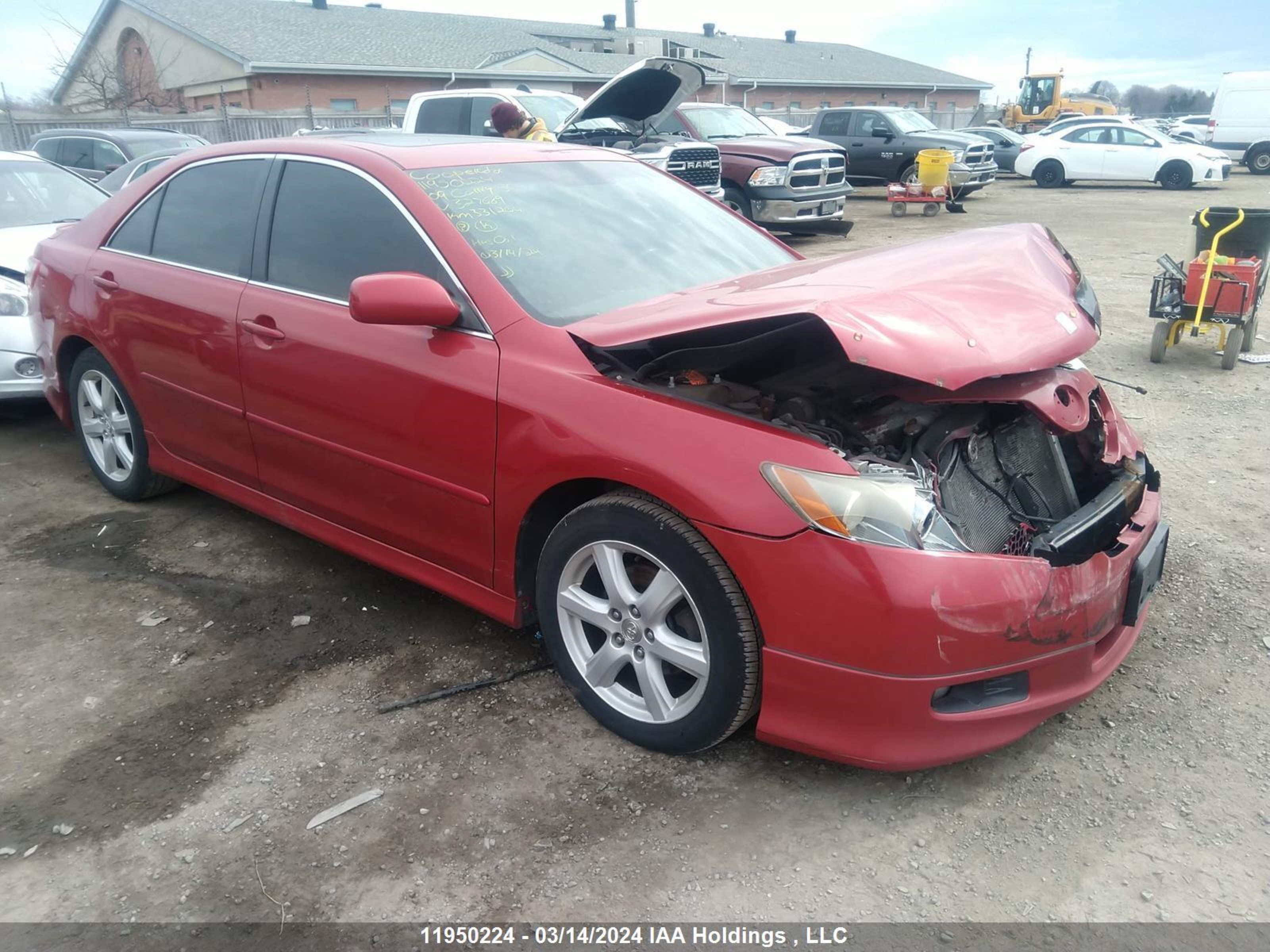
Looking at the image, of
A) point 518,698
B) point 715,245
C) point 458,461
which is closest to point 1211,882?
point 518,698

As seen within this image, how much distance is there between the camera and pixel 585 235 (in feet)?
10.9

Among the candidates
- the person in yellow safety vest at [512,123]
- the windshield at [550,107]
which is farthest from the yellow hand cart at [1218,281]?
the windshield at [550,107]

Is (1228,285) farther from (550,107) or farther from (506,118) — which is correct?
(550,107)

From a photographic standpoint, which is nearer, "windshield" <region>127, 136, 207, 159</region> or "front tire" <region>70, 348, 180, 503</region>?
"front tire" <region>70, 348, 180, 503</region>

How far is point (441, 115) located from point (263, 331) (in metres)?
9.09

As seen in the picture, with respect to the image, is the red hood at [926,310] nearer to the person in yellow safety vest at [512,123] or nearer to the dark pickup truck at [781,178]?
the person in yellow safety vest at [512,123]

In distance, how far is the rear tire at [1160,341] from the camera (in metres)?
6.88

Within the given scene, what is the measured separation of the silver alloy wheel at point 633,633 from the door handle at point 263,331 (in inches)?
58.2

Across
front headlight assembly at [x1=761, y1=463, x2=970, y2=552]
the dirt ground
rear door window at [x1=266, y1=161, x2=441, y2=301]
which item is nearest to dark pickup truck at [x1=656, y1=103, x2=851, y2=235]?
rear door window at [x1=266, y1=161, x2=441, y2=301]

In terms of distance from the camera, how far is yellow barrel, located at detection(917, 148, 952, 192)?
671 inches

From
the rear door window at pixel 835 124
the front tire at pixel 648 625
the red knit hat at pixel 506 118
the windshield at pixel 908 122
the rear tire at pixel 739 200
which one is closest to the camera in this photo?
the front tire at pixel 648 625

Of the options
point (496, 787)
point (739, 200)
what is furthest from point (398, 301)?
point (739, 200)

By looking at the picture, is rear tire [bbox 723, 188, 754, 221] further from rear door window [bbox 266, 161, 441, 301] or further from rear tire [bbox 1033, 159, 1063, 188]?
rear tire [bbox 1033, 159, 1063, 188]

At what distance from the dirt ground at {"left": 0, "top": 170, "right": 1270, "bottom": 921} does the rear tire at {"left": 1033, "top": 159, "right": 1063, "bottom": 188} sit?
72.8ft
